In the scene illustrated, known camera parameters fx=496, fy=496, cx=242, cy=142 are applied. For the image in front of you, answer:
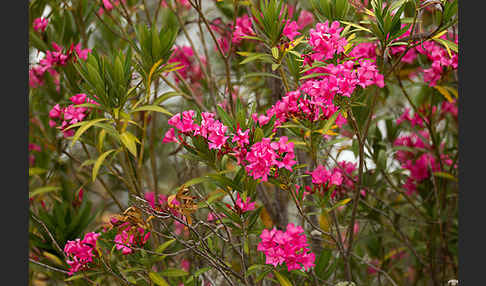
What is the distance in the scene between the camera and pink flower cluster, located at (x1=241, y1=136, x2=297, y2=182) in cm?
107

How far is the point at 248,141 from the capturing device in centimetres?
112

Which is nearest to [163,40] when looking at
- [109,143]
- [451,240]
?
[109,143]

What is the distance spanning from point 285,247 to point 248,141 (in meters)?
0.26

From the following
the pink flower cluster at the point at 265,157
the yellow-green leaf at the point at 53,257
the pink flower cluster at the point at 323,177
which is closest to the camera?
the pink flower cluster at the point at 265,157

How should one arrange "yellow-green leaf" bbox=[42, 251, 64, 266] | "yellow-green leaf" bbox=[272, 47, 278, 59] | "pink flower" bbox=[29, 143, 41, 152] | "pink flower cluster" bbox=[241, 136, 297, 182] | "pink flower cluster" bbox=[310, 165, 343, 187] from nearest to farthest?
1. "pink flower cluster" bbox=[241, 136, 297, 182]
2. "yellow-green leaf" bbox=[272, 47, 278, 59]
3. "pink flower cluster" bbox=[310, 165, 343, 187]
4. "yellow-green leaf" bbox=[42, 251, 64, 266]
5. "pink flower" bbox=[29, 143, 41, 152]

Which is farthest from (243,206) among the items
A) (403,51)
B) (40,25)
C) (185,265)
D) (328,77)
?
(40,25)

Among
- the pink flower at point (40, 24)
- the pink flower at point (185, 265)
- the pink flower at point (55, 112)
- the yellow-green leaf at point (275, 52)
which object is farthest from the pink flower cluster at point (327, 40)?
the pink flower at point (185, 265)

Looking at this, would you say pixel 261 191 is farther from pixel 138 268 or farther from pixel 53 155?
pixel 53 155

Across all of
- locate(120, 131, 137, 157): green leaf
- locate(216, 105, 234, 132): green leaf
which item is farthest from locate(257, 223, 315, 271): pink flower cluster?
locate(120, 131, 137, 157): green leaf

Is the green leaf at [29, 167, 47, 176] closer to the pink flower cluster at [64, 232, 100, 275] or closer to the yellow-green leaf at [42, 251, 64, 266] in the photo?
the yellow-green leaf at [42, 251, 64, 266]

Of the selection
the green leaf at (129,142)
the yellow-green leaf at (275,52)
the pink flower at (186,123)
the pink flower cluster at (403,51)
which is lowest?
the green leaf at (129,142)

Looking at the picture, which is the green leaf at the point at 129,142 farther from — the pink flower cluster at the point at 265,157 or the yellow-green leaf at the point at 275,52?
the yellow-green leaf at the point at 275,52

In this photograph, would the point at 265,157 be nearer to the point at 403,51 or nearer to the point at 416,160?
the point at 403,51

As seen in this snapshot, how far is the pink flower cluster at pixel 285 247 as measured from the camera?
3.77 ft
